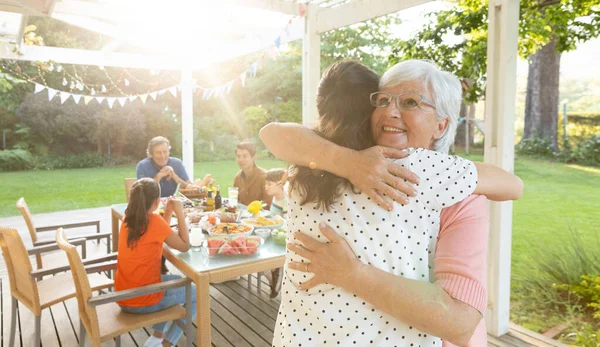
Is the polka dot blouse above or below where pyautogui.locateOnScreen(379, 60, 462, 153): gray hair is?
below

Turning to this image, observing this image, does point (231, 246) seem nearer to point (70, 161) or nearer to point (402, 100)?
point (402, 100)

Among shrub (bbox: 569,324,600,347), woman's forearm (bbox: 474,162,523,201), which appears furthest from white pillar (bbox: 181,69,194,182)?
woman's forearm (bbox: 474,162,523,201)

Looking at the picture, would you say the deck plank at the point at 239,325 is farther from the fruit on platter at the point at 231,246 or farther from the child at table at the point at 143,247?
the fruit on platter at the point at 231,246

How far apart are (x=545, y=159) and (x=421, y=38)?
19.5ft

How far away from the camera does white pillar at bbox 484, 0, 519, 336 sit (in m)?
2.82

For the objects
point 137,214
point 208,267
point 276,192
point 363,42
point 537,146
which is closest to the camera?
point 208,267

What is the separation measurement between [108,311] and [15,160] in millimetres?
14473

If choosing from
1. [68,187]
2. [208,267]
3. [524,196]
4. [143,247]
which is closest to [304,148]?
[208,267]

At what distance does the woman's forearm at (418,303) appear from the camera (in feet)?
2.64

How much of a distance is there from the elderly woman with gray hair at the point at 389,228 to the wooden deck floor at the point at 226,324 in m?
2.19

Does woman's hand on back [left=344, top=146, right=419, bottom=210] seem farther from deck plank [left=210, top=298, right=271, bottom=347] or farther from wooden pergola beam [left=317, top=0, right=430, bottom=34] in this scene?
wooden pergola beam [left=317, top=0, right=430, bottom=34]

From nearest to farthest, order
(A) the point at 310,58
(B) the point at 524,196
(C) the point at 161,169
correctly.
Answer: (A) the point at 310,58 → (C) the point at 161,169 → (B) the point at 524,196

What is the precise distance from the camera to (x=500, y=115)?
9.40ft

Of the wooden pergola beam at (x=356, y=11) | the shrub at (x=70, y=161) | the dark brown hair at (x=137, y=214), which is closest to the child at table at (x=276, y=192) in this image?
the dark brown hair at (x=137, y=214)
